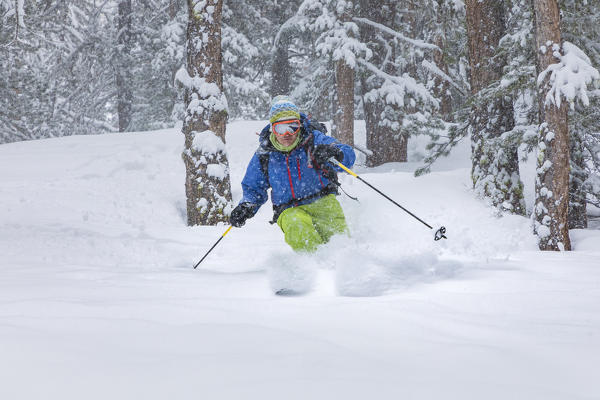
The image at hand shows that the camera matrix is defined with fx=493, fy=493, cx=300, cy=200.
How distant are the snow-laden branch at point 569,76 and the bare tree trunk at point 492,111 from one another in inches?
109

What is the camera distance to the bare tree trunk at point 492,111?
28.5 ft

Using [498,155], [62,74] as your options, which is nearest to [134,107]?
[62,74]

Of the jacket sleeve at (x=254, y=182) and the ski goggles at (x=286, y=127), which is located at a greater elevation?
the ski goggles at (x=286, y=127)

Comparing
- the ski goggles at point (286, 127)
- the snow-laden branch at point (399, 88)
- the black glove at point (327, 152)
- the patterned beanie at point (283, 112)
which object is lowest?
the black glove at point (327, 152)

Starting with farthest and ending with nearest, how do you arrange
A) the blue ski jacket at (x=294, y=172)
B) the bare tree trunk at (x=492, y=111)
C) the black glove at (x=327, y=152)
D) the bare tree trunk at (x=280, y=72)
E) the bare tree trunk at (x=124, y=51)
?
the bare tree trunk at (x=124, y=51) → the bare tree trunk at (x=280, y=72) → the bare tree trunk at (x=492, y=111) → the blue ski jacket at (x=294, y=172) → the black glove at (x=327, y=152)

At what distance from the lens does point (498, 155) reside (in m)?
8.62

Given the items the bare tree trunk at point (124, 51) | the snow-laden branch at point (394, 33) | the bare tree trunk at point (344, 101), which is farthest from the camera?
the bare tree trunk at point (124, 51)

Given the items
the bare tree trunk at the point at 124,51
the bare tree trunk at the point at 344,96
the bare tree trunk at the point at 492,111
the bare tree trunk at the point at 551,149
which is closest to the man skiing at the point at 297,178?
the bare tree trunk at the point at 551,149

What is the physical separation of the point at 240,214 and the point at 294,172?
72 centimetres

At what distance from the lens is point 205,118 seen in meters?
8.19

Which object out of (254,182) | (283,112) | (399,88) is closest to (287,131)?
(283,112)

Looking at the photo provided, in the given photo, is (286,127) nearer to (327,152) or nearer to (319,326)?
(327,152)

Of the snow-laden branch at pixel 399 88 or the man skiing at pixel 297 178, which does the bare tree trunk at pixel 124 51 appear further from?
the man skiing at pixel 297 178

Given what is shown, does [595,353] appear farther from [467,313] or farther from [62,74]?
[62,74]
